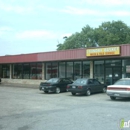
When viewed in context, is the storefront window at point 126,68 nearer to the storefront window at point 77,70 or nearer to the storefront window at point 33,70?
the storefront window at point 77,70

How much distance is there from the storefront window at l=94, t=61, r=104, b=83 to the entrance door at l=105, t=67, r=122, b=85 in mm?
643

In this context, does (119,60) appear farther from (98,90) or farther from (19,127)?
Answer: (19,127)

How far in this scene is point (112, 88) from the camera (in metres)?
17.2

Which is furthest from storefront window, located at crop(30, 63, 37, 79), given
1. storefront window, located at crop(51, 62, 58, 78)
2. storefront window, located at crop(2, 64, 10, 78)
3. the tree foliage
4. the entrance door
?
the tree foliage

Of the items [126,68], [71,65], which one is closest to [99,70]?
[126,68]

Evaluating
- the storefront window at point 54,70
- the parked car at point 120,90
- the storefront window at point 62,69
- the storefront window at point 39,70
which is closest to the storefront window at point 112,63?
the storefront window at point 62,69

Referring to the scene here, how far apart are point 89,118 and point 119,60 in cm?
1643

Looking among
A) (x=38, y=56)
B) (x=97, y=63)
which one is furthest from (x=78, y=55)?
(x=38, y=56)

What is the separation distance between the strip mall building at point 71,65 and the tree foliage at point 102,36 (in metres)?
24.2

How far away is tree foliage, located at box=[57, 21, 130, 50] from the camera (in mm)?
55016

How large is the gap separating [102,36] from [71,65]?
29341mm

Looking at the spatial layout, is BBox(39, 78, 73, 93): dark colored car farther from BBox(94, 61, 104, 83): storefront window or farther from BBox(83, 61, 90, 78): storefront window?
BBox(83, 61, 90, 78): storefront window

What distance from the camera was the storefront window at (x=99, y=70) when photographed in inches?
1069

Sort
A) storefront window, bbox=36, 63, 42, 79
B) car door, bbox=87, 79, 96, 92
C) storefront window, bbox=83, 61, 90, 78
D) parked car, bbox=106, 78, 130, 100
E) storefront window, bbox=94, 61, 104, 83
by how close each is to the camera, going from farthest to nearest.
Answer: storefront window, bbox=36, 63, 42, 79
storefront window, bbox=83, 61, 90, 78
storefront window, bbox=94, 61, 104, 83
car door, bbox=87, 79, 96, 92
parked car, bbox=106, 78, 130, 100
